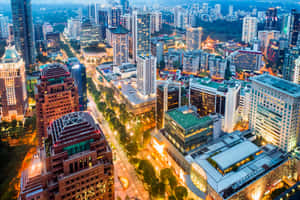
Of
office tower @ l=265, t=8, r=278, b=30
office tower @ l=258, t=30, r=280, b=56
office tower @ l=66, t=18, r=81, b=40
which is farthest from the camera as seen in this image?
office tower @ l=66, t=18, r=81, b=40

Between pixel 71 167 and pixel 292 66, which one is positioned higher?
pixel 292 66

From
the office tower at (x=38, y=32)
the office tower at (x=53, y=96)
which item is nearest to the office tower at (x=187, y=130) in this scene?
the office tower at (x=53, y=96)

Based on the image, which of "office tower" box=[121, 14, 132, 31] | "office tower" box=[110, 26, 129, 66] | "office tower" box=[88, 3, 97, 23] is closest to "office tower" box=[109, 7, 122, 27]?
"office tower" box=[121, 14, 132, 31]

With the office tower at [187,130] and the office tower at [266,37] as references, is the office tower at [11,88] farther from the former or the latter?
the office tower at [266,37]

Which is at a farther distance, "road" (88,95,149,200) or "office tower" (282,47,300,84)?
"office tower" (282,47,300,84)

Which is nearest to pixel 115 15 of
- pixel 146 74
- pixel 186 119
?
pixel 146 74

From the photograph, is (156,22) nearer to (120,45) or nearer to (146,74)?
(120,45)

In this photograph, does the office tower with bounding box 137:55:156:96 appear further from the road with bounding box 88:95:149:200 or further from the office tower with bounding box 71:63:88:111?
the road with bounding box 88:95:149:200
